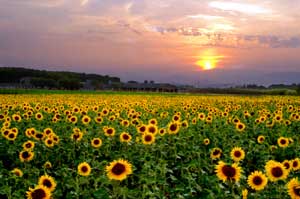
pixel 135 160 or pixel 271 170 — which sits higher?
pixel 271 170

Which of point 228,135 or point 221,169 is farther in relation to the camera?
point 228,135

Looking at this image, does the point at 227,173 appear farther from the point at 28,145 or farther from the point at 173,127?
the point at 28,145

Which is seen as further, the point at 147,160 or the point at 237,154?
the point at 147,160

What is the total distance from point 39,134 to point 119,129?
5.87 ft

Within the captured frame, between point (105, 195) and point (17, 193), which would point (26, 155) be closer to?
point (17, 193)

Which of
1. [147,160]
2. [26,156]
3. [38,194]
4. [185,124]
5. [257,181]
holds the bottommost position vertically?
[147,160]

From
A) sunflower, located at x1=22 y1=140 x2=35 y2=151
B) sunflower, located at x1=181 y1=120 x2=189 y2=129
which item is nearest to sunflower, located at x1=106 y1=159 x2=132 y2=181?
sunflower, located at x1=22 y1=140 x2=35 y2=151

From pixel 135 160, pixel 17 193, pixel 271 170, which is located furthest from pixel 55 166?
pixel 271 170

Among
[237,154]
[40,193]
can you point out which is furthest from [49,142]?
[40,193]

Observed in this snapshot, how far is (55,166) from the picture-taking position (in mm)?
7852

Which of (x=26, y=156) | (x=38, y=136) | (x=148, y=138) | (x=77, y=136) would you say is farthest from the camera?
(x=38, y=136)

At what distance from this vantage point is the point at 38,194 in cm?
396

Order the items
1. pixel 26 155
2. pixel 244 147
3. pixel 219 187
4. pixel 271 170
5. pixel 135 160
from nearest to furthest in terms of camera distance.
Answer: pixel 271 170 → pixel 219 187 → pixel 26 155 → pixel 135 160 → pixel 244 147

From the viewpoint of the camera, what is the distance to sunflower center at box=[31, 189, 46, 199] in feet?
12.9
